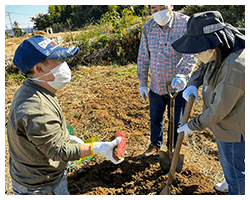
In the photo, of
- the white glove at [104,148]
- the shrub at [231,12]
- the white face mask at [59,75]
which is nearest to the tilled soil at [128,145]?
the white glove at [104,148]

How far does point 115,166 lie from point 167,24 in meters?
1.96

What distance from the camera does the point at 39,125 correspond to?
1.35 metres

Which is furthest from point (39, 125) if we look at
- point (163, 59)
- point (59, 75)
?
Result: point (163, 59)

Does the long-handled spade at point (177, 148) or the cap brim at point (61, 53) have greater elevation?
the cap brim at point (61, 53)

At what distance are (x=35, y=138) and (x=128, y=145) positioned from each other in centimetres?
205

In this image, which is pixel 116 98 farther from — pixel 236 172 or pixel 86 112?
pixel 236 172

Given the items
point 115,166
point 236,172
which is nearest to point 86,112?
point 115,166

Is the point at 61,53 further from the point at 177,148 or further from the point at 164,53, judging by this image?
the point at 177,148

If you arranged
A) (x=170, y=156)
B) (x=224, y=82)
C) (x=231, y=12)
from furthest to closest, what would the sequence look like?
1. (x=231, y=12)
2. (x=170, y=156)
3. (x=224, y=82)

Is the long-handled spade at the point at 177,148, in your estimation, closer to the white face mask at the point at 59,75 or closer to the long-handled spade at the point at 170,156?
the long-handled spade at the point at 170,156

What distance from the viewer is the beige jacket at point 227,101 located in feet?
4.93

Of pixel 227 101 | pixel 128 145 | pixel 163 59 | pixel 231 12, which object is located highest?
pixel 231 12

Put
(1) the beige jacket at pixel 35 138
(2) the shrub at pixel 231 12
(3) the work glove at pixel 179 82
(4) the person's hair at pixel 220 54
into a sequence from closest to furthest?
(1) the beige jacket at pixel 35 138
(4) the person's hair at pixel 220 54
(3) the work glove at pixel 179 82
(2) the shrub at pixel 231 12
